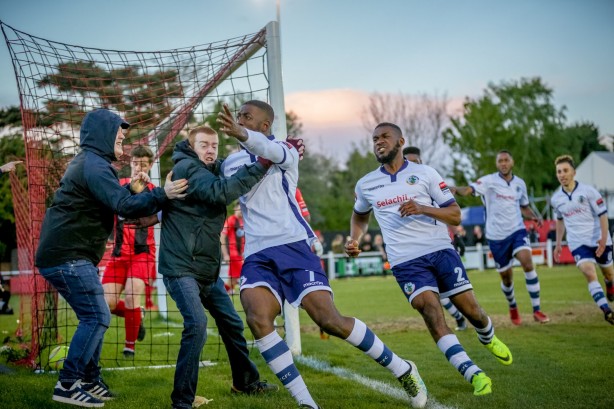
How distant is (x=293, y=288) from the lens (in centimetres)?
524

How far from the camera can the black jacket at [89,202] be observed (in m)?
5.17

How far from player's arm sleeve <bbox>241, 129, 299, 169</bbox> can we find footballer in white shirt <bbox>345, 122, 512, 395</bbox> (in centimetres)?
122

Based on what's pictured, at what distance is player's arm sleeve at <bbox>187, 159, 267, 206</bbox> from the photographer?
502 cm

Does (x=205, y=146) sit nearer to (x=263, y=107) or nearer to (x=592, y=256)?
(x=263, y=107)

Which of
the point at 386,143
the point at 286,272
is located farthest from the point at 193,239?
the point at 386,143

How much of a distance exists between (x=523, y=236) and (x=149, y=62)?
6.48 m

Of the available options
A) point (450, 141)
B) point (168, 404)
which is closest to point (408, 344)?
point (168, 404)

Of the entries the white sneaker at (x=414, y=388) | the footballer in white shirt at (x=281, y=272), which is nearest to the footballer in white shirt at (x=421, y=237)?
the white sneaker at (x=414, y=388)

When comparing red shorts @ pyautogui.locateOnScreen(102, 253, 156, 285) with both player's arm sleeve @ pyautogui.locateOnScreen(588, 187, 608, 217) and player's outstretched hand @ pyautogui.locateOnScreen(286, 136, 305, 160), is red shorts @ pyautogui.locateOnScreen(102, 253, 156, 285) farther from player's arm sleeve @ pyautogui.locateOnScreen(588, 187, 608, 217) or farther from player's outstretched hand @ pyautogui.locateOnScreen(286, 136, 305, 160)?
player's arm sleeve @ pyautogui.locateOnScreen(588, 187, 608, 217)

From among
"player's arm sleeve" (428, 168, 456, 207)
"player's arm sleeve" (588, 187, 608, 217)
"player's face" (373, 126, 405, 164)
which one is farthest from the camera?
"player's arm sleeve" (588, 187, 608, 217)

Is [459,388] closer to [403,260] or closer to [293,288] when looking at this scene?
[403,260]

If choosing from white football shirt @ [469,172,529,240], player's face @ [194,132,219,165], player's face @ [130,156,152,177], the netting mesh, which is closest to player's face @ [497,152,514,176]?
white football shirt @ [469,172,529,240]

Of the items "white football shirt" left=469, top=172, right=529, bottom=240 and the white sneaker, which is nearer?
the white sneaker

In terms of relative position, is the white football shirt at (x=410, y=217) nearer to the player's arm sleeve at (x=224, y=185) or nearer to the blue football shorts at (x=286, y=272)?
the blue football shorts at (x=286, y=272)
